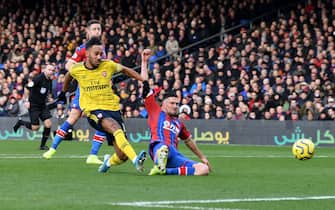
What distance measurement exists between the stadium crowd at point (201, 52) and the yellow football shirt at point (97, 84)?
44.6 feet

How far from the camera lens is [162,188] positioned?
35.7 ft

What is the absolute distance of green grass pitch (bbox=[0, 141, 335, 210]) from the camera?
30.0 ft

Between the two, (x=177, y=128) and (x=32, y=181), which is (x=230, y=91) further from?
(x=32, y=181)

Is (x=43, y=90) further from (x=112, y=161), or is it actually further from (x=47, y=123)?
(x=112, y=161)

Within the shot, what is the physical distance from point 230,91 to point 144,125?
114 inches

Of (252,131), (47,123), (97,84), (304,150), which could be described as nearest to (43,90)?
(47,123)

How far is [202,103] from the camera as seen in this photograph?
2948 centimetres

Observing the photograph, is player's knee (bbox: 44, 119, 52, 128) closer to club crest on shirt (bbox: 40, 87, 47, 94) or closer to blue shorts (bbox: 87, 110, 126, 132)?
club crest on shirt (bbox: 40, 87, 47, 94)

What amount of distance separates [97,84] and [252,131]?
1448cm

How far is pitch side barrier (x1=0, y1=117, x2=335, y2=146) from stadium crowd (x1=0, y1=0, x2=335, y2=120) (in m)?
0.31

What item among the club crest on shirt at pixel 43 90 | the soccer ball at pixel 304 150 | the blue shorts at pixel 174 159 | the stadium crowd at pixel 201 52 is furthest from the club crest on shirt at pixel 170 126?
the stadium crowd at pixel 201 52

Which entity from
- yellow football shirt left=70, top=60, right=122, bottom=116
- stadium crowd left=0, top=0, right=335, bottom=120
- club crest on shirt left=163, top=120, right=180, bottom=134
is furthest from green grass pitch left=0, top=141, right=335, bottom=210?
stadium crowd left=0, top=0, right=335, bottom=120

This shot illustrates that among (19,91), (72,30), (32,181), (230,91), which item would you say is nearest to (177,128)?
(32,181)

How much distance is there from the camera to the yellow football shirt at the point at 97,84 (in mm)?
13719
